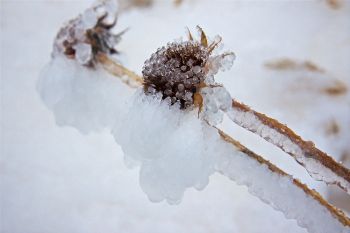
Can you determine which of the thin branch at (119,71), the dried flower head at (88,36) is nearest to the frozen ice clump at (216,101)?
the thin branch at (119,71)

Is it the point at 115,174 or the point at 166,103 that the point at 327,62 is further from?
the point at 166,103

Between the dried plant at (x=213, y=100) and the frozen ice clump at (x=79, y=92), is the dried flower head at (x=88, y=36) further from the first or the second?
the dried plant at (x=213, y=100)

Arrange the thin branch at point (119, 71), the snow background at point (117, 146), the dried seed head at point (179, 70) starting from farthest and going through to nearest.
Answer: the snow background at point (117, 146) → the thin branch at point (119, 71) → the dried seed head at point (179, 70)

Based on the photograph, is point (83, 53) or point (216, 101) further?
point (83, 53)

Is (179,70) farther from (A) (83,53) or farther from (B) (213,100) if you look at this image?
(A) (83,53)

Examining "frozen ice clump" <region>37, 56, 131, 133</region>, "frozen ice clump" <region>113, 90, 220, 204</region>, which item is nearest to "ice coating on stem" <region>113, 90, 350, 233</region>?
"frozen ice clump" <region>113, 90, 220, 204</region>

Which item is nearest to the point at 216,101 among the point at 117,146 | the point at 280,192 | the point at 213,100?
the point at 213,100
